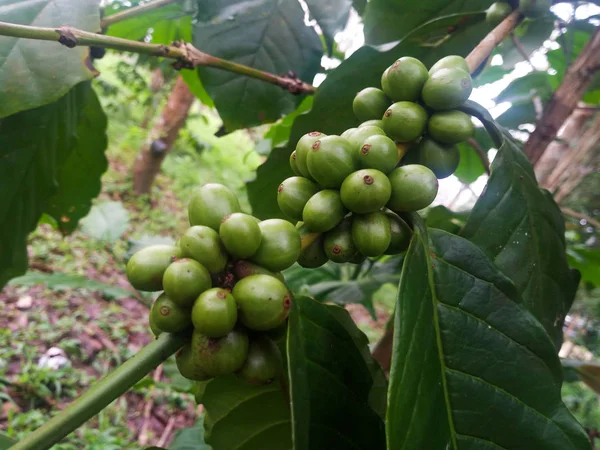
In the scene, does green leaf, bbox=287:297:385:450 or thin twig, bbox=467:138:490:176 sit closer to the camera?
green leaf, bbox=287:297:385:450

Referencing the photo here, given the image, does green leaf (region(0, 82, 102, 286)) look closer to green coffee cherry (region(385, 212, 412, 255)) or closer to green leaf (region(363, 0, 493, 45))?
→ green leaf (region(363, 0, 493, 45))

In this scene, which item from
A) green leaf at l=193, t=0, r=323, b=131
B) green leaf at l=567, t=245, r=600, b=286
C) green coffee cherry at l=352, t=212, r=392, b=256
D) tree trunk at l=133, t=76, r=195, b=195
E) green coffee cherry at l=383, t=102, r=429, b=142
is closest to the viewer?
green coffee cherry at l=352, t=212, r=392, b=256

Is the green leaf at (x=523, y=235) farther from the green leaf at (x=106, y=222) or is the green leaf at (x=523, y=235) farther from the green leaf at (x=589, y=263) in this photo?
the green leaf at (x=106, y=222)

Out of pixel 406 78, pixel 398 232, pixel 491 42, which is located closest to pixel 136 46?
Result: pixel 406 78

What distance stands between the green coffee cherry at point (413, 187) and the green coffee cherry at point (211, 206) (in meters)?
0.27

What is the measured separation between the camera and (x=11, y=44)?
106cm

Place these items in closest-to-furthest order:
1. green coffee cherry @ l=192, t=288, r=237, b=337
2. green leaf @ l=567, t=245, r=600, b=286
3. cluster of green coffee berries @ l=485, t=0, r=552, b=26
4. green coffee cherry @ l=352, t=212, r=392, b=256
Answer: green coffee cherry @ l=192, t=288, r=237, b=337
green coffee cherry @ l=352, t=212, r=392, b=256
cluster of green coffee berries @ l=485, t=0, r=552, b=26
green leaf @ l=567, t=245, r=600, b=286

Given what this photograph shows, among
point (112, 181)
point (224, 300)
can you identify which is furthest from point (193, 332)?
point (112, 181)

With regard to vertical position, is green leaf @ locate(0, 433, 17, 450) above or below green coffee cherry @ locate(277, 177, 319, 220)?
A: below

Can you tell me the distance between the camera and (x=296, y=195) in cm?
79

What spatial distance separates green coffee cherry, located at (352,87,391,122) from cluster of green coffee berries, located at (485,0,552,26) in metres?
0.43

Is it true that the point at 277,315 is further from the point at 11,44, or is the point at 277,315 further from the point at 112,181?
the point at 112,181

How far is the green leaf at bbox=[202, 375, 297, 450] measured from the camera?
90 cm

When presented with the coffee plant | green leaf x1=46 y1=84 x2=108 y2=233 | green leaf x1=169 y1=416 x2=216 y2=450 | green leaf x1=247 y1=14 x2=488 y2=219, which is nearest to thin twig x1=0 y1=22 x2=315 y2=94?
the coffee plant
